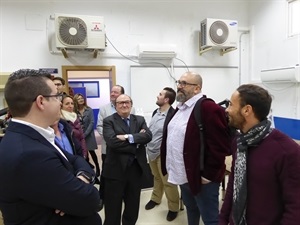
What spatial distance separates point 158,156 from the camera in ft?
9.20

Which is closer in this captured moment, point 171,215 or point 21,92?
point 21,92

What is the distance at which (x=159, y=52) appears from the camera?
13.8ft

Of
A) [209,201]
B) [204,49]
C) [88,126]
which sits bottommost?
[209,201]

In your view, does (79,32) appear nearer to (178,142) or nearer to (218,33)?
(218,33)

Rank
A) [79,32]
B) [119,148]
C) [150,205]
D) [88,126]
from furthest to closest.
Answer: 1. [79,32]
2. [88,126]
3. [150,205]
4. [119,148]

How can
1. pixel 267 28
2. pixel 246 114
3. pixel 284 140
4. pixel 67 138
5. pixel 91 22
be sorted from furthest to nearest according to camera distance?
pixel 267 28 < pixel 91 22 < pixel 67 138 < pixel 246 114 < pixel 284 140

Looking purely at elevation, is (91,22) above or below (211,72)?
above

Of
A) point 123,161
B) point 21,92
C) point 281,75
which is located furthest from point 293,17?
point 21,92

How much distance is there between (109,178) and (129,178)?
0.18 m

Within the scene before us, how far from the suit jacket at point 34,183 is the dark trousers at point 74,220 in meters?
0.02

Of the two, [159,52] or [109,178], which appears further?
[159,52]

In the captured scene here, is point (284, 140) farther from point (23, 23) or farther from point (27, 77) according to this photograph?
point (23, 23)

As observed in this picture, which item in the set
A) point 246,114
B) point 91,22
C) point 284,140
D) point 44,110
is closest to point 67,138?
point 44,110

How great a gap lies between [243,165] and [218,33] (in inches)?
140
